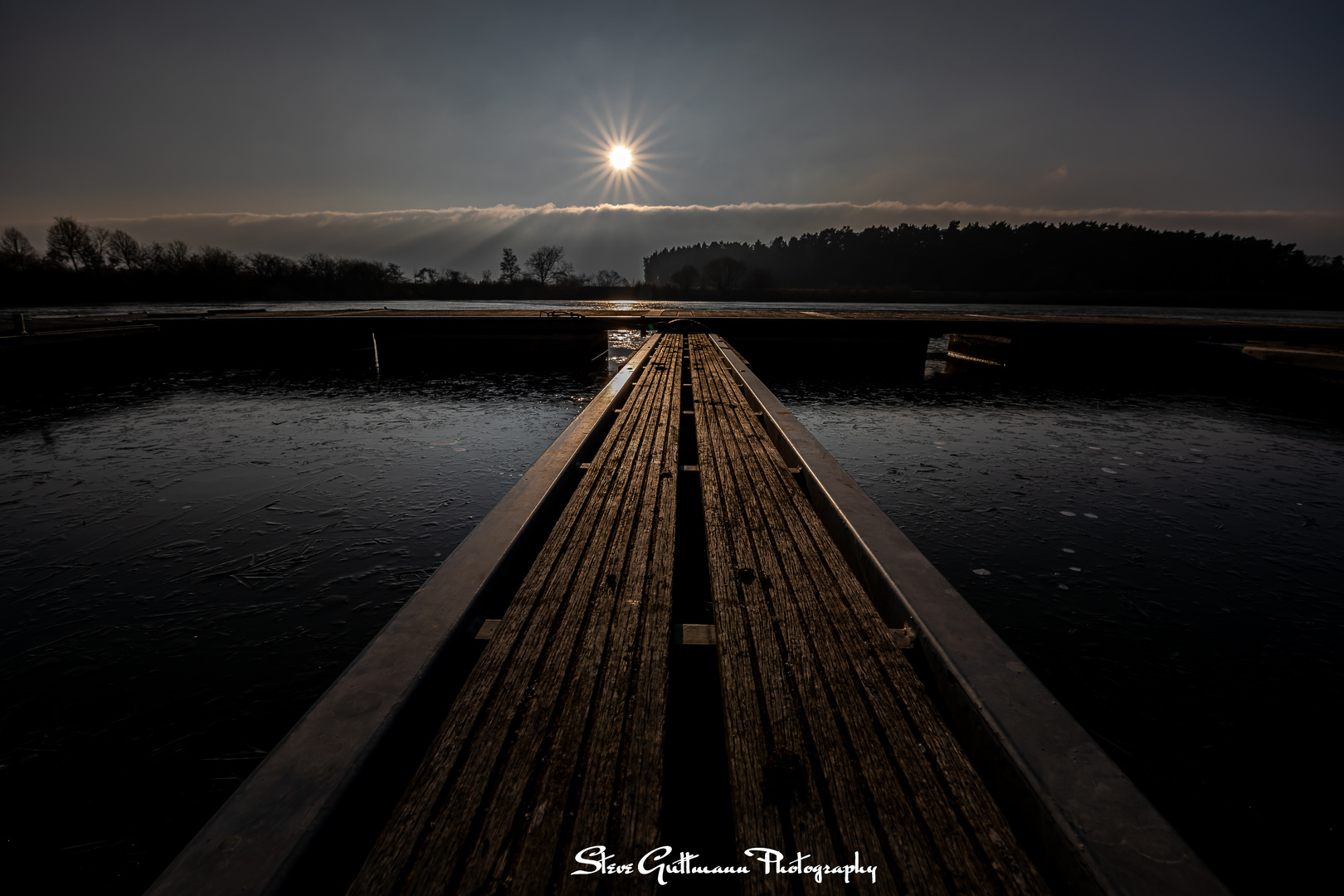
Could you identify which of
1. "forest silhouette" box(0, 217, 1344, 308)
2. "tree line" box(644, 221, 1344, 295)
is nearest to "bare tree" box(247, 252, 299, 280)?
"forest silhouette" box(0, 217, 1344, 308)

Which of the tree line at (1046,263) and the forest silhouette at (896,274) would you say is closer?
the forest silhouette at (896,274)

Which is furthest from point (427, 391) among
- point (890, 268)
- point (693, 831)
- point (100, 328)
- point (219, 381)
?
point (890, 268)

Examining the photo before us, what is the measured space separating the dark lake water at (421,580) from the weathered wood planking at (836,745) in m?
1.55

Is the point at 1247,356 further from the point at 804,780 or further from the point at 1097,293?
the point at 1097,293

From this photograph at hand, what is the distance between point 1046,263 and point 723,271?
79.1m

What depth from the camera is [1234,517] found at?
5496mm

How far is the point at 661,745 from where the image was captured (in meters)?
1.80

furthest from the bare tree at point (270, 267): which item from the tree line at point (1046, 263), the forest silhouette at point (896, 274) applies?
the tree line at point (1046, 263)

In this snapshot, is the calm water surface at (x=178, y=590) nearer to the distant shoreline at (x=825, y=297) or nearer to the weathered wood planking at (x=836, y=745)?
the weathered wood planking at (x=836, y=745)

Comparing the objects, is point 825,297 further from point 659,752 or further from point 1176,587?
point 659,752

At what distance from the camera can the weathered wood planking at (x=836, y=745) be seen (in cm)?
147

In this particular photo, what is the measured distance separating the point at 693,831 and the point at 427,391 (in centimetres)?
1179

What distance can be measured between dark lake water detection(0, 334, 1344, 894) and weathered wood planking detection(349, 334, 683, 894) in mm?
1542

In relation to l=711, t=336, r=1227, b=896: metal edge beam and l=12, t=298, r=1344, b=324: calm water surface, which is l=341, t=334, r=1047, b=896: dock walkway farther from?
l=12, t=298, r=1344, b=324: calm water surface
